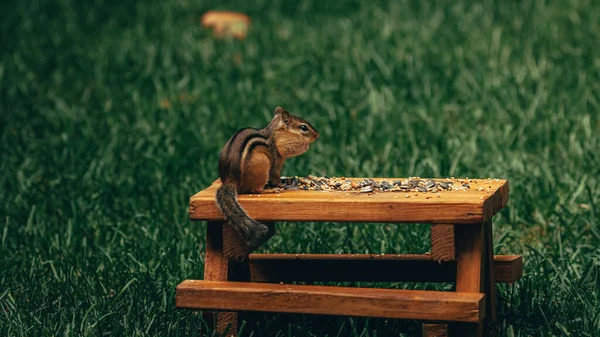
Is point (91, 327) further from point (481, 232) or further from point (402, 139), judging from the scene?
point (402, 139)

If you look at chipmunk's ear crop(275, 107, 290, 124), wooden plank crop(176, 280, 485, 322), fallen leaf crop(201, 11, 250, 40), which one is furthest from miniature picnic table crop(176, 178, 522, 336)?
fallen leaf crop(201, 11, 250, 40)

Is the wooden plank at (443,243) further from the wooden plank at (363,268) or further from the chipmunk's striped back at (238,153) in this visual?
the chipmunk's striped back at (238,153)

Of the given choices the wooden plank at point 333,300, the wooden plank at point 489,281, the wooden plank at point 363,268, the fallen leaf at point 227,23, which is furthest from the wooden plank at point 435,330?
the fallen leaf at point 227,23

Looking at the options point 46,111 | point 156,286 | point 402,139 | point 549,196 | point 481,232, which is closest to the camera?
point 481,232

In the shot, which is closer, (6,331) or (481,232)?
(481,232)

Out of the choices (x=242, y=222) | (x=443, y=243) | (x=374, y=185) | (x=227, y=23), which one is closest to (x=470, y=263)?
(x=443, y=243)

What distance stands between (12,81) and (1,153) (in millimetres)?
1507

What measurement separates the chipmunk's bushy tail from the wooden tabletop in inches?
1.2

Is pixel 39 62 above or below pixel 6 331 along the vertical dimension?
above

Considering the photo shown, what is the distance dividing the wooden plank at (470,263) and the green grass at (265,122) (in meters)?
0.43

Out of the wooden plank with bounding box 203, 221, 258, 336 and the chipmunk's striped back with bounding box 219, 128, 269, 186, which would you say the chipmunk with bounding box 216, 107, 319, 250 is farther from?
the wooden plank with bounding box 203, 221, 258, 336

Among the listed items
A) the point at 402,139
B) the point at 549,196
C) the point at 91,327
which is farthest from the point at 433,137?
the point at 91,327

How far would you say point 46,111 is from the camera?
7.12 m

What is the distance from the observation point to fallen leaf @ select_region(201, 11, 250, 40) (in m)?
8.81
